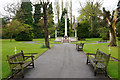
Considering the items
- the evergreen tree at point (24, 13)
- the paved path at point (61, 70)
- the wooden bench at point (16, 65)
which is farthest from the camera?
the evergreen tree at point (24, 13)

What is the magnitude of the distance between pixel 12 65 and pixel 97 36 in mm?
53010

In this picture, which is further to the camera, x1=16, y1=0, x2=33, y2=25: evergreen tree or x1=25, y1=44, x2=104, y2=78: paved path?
x1=16, y1=0, x2=33, y2=25: evergreen tree

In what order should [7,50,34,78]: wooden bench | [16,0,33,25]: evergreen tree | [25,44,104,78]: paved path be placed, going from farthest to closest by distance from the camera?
1. [16,0,33,25]: evergreen tree
2. [25,44,104,78]: paved path
3. [7,50,34,78]: wooden bench

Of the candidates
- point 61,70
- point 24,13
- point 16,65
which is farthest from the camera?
point 24,13

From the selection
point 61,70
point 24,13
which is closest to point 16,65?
point 61,70

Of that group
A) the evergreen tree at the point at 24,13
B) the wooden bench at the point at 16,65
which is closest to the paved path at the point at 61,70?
the wooden bench at the point at 16,65

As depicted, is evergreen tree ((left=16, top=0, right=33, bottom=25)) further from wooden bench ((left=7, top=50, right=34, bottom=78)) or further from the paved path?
wooden bench ((left=7, top=50, right=34, bottom=78))

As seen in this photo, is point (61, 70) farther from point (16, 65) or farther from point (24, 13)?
point (24, 13)

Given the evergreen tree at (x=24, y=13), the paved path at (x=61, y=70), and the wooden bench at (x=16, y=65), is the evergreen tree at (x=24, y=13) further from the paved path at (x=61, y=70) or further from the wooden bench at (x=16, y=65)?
the wooden bench at (x=16, y=65)

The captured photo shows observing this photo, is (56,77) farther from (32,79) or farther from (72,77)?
(32,79)

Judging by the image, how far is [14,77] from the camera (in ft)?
16.0

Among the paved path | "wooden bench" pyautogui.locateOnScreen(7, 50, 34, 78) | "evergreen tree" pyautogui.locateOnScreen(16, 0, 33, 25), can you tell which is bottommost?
the paved path

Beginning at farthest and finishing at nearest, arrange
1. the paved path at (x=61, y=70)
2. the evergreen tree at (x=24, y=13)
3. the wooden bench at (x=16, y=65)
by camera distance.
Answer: the evergreen tree at (x=24, y=13)
the paved path at (x=61, y=70)
the wooden bench at (x=16, y=65)

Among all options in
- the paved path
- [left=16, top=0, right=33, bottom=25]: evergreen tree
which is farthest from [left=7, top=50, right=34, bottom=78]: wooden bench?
[left=16, top=0, right=33, bottom=25]: evergreen tree
